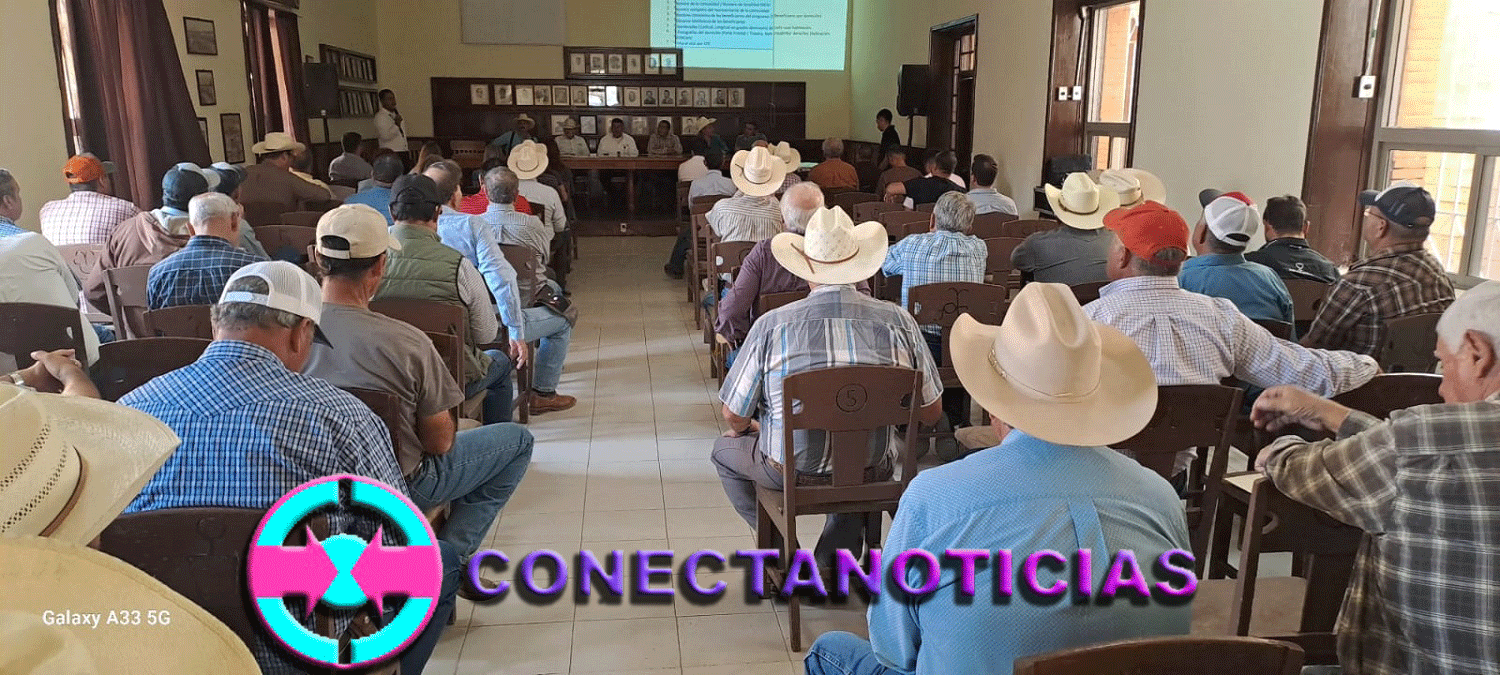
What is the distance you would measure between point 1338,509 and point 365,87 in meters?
13.2

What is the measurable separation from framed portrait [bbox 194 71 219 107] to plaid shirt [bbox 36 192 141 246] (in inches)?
133

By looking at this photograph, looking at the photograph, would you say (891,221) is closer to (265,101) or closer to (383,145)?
(265,101)

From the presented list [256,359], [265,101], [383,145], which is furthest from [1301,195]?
[383,145]

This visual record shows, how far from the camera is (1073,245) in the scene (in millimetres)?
4324

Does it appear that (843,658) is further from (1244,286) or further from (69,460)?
(1244,286)

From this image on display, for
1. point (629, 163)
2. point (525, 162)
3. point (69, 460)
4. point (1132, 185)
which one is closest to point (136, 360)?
point (69, 460)

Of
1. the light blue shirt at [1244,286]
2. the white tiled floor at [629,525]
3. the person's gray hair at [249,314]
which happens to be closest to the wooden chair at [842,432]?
the white tiled floor at [629,525]

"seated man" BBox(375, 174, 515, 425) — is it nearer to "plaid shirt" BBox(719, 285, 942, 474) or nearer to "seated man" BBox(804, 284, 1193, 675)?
"plaid shirt" BBox(719, 285, 942, 474)

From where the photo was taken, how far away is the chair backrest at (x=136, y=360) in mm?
2521

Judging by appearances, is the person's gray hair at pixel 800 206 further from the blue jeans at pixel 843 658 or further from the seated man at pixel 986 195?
the blue jeans at pixel 843 658

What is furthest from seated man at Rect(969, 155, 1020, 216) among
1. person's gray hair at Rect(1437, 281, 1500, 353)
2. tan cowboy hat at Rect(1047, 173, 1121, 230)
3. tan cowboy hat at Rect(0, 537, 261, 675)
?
tan cowboy hat at Rect(0, 537, 261, 675)

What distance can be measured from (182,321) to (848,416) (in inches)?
84.2

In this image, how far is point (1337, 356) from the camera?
2.45 meters

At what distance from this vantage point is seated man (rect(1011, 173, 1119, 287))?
4.31 m
